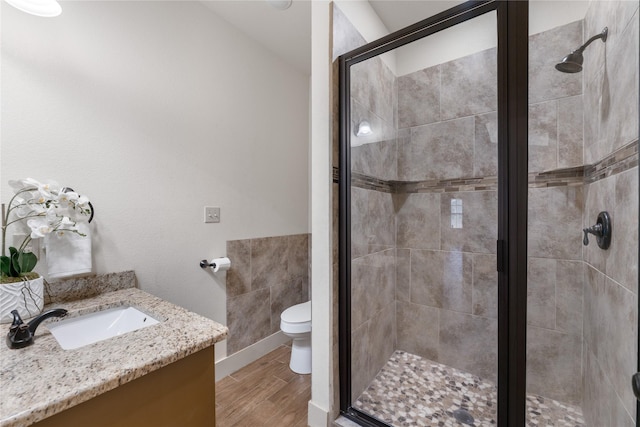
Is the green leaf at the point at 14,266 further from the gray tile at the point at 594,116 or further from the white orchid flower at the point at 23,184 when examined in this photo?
the gray tile at the point at 594,116

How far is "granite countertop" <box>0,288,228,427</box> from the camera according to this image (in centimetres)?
62

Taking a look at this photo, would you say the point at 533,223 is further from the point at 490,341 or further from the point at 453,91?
the point at 453,91

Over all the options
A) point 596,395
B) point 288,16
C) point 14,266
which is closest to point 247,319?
point 14,266

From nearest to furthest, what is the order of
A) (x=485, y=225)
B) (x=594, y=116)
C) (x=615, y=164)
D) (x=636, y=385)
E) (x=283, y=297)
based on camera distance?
(x=636, y=385) < (x=615, y=164) < (x=594, y=116) < (x=485, y=225) < (x=283, y=297)

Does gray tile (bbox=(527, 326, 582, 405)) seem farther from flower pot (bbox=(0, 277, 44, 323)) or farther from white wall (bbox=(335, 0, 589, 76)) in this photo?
flower pot (bbox=(0, 277, 44, 323))

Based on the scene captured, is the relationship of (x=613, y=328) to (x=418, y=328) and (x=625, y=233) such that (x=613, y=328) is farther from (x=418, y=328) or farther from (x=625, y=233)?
(x=418, y=328)

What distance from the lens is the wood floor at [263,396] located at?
1.56m

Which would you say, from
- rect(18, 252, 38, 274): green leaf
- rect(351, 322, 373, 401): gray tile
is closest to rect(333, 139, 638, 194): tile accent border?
rect(351, 322, 373, 401): gray tile

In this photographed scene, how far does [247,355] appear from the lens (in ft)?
6.97

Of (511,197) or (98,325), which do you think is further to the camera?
(98,325)

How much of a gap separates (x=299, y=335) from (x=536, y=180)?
5.99 feet

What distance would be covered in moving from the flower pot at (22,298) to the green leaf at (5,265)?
0.20 ft

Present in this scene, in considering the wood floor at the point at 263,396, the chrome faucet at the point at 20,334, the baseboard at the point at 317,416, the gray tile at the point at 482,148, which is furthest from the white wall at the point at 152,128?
the gray tile at the point at 482,148

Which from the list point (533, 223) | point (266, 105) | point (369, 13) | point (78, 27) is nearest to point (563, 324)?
point (533, 223)
